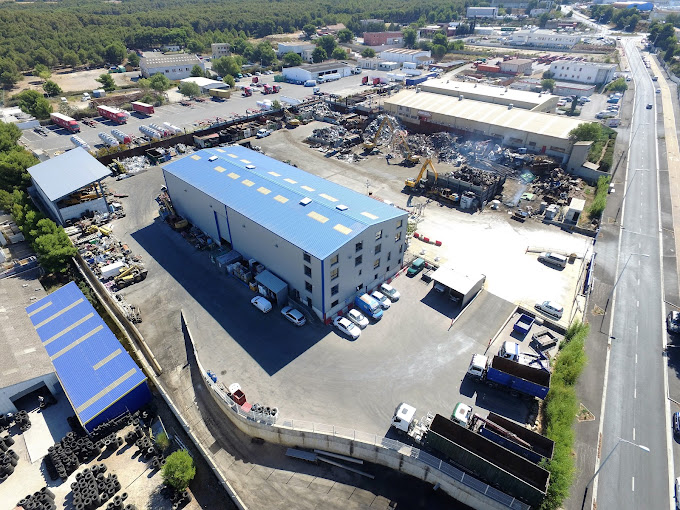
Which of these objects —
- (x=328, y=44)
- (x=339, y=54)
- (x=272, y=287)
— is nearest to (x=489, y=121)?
(x=272, y=287)

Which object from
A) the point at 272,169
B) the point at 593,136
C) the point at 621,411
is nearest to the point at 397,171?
the point at 272,169

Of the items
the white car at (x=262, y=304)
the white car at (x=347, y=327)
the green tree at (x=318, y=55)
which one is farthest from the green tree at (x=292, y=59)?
the white car at (x=347, y=327)

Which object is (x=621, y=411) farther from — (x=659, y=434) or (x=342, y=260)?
(x=342, y=260)

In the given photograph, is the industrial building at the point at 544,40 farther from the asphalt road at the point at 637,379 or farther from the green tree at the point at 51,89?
the green tree at the point at 51,89

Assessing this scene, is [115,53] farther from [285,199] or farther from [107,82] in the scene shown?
[285,199]

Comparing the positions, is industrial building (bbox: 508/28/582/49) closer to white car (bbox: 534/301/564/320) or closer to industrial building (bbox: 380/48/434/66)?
industrial building (bbox: 380/48/434/66)
